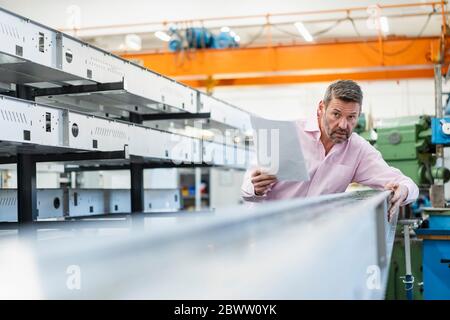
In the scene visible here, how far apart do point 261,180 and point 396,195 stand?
52 centimetres

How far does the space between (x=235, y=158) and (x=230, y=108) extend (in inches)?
15.9

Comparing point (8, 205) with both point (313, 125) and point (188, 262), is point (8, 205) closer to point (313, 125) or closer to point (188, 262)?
point (313, 125)

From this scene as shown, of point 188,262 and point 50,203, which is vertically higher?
point 188,262

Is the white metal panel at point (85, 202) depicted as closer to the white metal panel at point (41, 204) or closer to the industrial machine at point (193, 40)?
the white metal panel at point (41, 204)

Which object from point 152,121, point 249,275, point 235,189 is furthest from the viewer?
point 235,189

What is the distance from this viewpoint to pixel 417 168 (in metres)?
4.13

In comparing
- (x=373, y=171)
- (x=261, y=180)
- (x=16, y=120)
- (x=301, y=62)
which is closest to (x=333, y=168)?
(x=373, y=171)

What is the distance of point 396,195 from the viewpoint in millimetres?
2285

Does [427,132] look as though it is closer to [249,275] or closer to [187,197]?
[249,275]

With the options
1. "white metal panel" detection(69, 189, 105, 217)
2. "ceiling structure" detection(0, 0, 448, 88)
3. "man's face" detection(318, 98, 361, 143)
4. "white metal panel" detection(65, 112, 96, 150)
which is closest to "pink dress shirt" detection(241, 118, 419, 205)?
"man's face" detection(318, 98, 361, 143)

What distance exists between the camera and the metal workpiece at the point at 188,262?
58 centimetres

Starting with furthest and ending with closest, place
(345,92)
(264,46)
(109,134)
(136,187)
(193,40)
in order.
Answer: (193,40) → (264,46) → (136,187) → (109,134) → (345,92)
